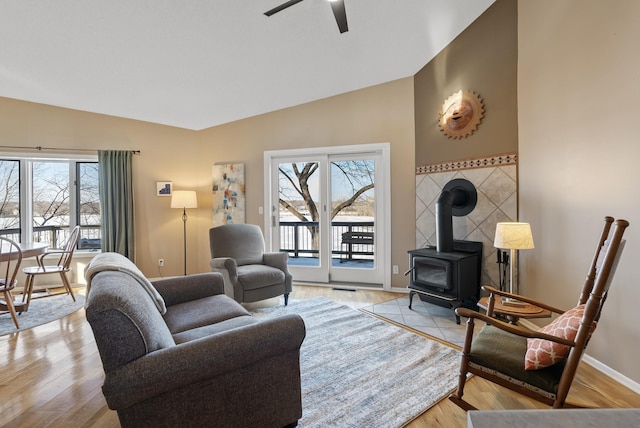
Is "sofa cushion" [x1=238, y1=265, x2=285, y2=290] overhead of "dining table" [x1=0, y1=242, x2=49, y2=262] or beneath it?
beneath

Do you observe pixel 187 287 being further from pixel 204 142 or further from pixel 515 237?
pixel 204 142

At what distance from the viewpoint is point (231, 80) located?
11.5ft

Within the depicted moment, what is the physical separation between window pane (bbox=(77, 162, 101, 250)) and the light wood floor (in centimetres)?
235

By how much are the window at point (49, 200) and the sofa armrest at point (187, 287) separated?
3.35 m

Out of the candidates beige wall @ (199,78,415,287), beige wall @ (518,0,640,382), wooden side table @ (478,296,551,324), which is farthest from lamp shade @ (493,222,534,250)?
beige wall @ (199,78,415,287)

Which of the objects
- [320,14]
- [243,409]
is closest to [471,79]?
[320,14]

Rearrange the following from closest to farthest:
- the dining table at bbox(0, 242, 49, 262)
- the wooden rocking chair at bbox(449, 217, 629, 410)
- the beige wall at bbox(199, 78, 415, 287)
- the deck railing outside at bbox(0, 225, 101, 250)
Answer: the wooden rocking chair at bbox(449, 217, 629, 410) < the dining table at bbox(0, 242, 49, 262) < the beige wall at bbox(199, 78, 415, 287) < the deck railing outside at bbox(0, 225, 101, 250)

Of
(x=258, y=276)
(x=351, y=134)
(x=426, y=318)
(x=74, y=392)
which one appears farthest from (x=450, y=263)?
(x=74, y=392)

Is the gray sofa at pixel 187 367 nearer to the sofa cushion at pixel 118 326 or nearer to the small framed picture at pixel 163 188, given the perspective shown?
the sofa cushion at pixel 118 326

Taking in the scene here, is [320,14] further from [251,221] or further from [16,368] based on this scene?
[16,368]

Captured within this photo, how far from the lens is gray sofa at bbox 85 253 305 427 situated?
1.10 metres

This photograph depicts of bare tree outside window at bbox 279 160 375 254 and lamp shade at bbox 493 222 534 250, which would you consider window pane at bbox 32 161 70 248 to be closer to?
bare tree outside window at bbox 279 160 375 254

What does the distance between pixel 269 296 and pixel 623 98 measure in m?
3.34

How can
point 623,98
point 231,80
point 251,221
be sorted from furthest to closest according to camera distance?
point 251,221 < point 231,80 < point 623,98
